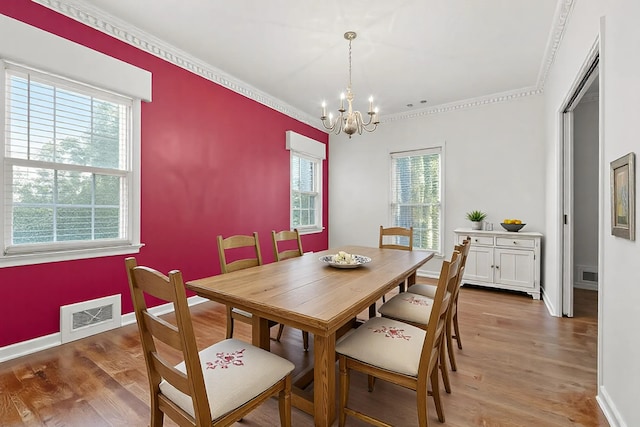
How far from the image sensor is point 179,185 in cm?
331

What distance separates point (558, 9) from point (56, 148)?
435 centimetres

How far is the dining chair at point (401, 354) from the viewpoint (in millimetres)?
1364

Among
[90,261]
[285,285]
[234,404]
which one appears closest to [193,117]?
[90,261]

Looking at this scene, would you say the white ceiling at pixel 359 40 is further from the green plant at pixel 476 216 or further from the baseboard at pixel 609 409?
the baseboard at pixel 609 409

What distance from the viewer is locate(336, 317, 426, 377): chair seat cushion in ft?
4.69

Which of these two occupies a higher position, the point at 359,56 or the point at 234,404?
the point at 359,56

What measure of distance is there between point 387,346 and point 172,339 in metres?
1.01

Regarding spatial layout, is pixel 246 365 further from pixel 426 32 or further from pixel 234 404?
pixel 426 32

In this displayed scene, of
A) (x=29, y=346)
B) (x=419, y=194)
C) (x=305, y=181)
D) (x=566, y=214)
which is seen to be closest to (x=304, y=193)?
(x=305, y=181)

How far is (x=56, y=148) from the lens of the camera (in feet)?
8.10

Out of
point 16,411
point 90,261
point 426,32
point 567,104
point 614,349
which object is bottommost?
point 16,411

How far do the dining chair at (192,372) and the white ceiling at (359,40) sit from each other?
8.05 ft

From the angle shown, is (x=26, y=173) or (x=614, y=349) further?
(x=26, y=173)

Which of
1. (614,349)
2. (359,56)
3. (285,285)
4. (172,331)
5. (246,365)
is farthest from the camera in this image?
(359,56)
